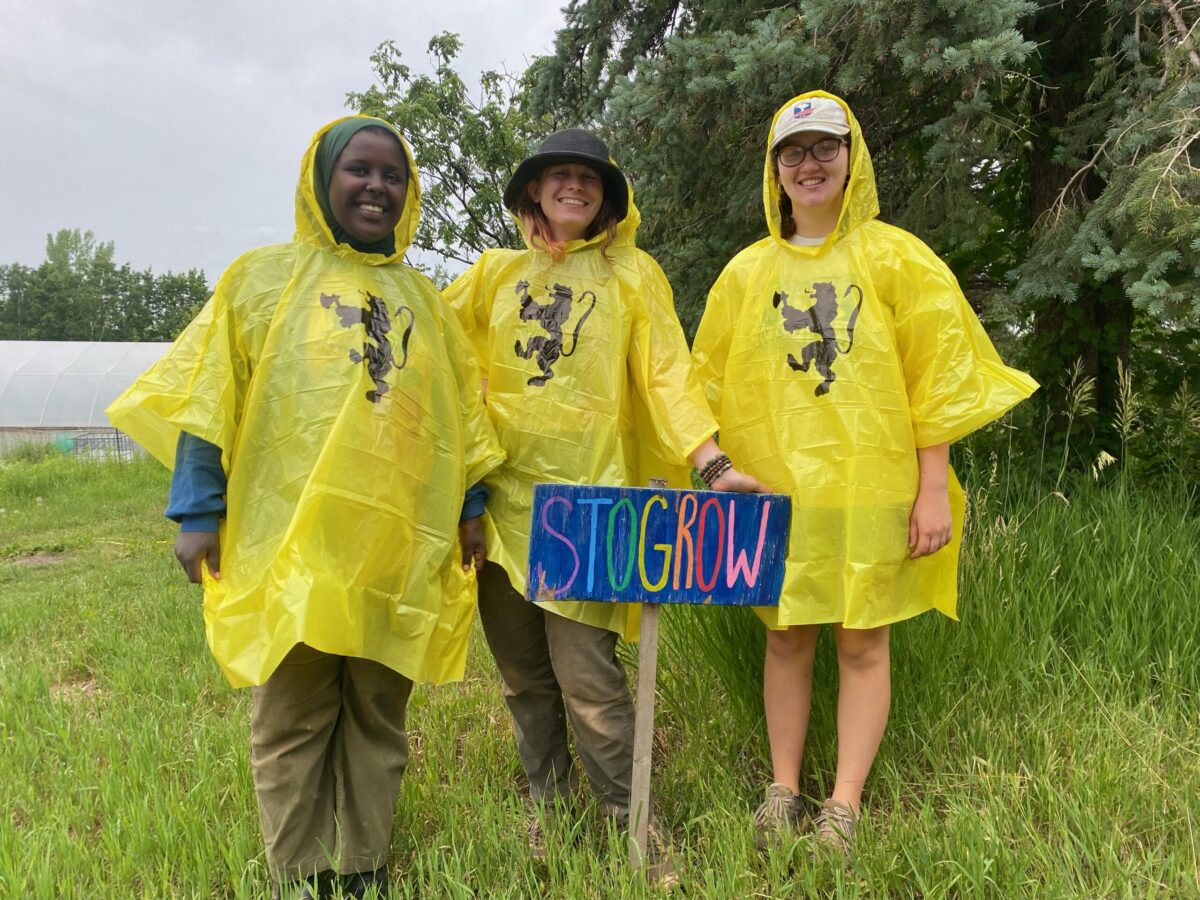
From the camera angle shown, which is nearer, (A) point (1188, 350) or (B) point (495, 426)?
(B) point (495, 426)

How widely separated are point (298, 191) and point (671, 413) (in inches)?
41.1

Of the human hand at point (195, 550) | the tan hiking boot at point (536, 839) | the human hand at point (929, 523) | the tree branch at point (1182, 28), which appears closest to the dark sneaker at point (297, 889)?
the tan hiking boot at point (536, 839)

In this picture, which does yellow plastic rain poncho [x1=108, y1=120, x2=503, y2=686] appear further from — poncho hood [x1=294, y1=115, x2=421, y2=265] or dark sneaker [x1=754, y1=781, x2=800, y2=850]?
dark sneaker [x1=754, y1=781, x2=800, y2=850]

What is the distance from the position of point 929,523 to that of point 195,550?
1.68 m

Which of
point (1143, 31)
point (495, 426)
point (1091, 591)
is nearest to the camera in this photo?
point (495, 426)

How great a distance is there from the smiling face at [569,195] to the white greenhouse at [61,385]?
21.1 metres

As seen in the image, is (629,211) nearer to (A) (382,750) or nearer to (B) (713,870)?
(A) (382,750)

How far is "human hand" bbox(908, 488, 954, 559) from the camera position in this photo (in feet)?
6.00

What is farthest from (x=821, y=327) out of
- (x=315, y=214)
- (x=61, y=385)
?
(x=61, y=385)

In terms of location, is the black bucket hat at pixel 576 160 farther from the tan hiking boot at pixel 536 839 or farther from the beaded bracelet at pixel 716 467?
the tan hiking boot at pixel 536 839

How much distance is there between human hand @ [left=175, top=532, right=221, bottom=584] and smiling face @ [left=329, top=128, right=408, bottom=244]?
0.77m

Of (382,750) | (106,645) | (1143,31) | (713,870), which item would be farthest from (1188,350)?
(106,645)

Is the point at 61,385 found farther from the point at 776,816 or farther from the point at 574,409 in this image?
the point at 776,816

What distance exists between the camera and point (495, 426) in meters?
2.00
